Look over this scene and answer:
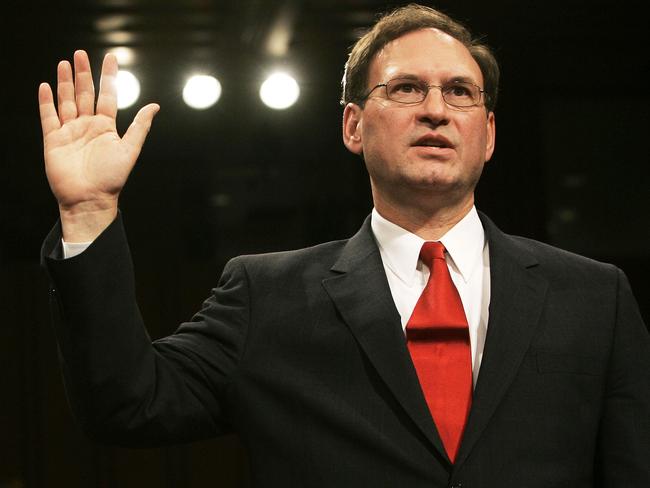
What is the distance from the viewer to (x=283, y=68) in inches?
137

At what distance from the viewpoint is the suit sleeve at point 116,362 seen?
1.23m

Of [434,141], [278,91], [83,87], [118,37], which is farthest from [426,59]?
[118,37]

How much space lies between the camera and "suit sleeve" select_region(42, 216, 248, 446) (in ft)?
4.03

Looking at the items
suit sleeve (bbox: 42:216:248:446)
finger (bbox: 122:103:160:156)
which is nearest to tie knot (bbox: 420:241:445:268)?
suit sleeve (bbox: 42:216:248:446)

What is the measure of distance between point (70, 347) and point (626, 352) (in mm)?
841

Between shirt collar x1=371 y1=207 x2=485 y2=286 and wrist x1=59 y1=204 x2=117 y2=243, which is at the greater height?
wrist x1=59 y1=204 x2=117 y2=243

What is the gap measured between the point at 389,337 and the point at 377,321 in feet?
0.11

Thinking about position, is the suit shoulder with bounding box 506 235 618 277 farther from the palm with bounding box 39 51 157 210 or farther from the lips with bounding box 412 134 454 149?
the palm with bounding box 39 51 157 210

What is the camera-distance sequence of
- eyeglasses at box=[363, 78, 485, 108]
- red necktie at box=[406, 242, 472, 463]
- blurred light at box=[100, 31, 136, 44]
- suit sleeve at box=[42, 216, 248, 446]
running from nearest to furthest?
suit sleeve at box=[42, 216, 248, 446] → red necktie at box=[406, 242, 472, 463] → eyeglasses at box=[363, 78, 485, 108] → blurred light at box=[100, 31, 136, 44]

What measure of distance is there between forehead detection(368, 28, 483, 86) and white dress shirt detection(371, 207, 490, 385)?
0.82ft

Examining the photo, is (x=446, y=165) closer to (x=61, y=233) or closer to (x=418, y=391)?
(x=418, y=391)

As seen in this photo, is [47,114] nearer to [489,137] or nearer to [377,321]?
[377,321]

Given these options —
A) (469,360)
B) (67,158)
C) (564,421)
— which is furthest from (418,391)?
(67,158)

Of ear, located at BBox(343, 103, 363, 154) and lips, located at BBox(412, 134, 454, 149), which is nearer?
lips, located at BBox(412, 134, 454, 149)
